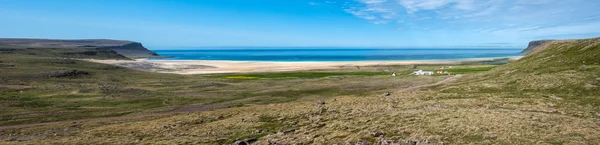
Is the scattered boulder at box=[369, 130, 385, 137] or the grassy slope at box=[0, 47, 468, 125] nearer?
the scattered boulder at box=[369, 130, 385, 137]

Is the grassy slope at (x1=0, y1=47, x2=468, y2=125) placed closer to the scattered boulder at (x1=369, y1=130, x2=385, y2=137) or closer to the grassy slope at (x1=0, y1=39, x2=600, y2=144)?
the grassy slope at (x1=0, y1=39, x2=600, y2=144)

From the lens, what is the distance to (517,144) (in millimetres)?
19500

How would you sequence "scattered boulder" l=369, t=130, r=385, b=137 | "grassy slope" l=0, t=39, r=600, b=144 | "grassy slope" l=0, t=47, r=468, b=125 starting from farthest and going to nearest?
"grassy slope" l=0, t=47, r=468, b=125, "scattered boulder" l=369, t=130, r=385, b=137, "grassy slope" l=0, t=39, r=600, b=144

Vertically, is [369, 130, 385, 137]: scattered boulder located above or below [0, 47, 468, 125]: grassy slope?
above

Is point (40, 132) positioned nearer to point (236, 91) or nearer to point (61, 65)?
point (236, 91)

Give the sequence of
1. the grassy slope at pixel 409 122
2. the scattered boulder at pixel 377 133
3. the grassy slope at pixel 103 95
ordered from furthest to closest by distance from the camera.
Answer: the grassy slope at pixel 103 95, the scattered boulder at pixel 377 133, the grassy slope at pixel 409 122

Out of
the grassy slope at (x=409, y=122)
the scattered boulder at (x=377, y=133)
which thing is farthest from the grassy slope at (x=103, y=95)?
the scattered boulder at (x=377, y=133)

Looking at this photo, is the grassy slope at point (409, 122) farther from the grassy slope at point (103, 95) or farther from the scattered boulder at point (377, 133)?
Result: the grassy slope at point (103, 95)

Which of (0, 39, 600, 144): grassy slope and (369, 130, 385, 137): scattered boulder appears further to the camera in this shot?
(369, 130, 385, 137): scattered boulder

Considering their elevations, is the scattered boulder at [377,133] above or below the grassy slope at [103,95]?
above

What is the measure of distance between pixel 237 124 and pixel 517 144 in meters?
22.3

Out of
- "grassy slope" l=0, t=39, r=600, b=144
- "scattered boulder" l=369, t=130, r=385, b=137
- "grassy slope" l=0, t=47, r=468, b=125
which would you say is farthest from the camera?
"grassy slope" l=0, t=47, r=468, b=125

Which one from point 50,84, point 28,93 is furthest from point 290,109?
point 50,84

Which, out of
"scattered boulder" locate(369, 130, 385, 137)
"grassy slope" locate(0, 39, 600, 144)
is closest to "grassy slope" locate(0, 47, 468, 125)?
"grassy slope" locate(0, 39, 600, 144)
